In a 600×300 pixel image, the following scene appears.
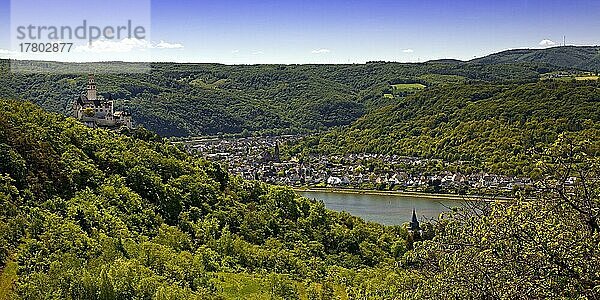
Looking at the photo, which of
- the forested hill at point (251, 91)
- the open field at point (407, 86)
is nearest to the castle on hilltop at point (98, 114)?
the forested hill at point (251, 91)

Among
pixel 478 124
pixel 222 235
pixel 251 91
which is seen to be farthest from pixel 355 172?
pixel 251 91

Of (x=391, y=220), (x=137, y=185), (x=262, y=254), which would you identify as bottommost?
(x=391, y=220)

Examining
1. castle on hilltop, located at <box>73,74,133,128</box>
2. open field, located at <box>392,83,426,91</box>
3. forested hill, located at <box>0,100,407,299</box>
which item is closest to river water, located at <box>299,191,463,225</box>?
forested hill, located at <box>0,100,407,299</box>

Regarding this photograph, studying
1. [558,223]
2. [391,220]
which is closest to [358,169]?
[391,220]

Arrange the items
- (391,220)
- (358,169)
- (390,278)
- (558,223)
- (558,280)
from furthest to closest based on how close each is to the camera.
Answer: (358,169) → (391,220) → (390,278) → (558,223) → (558,280)

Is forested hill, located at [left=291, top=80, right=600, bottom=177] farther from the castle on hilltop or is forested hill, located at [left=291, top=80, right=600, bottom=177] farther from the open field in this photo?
the open field

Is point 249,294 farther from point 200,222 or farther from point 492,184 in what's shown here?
point 492,184
